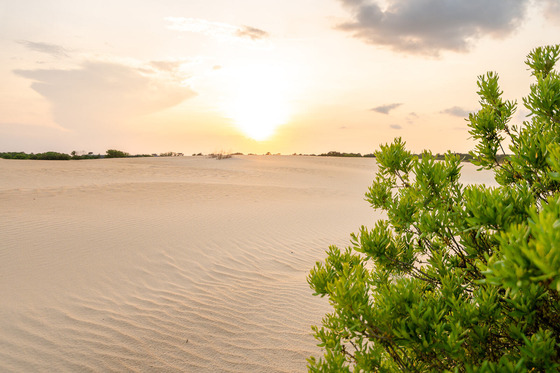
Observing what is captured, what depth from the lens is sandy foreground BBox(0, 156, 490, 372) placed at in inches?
130

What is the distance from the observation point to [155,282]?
16.3ft

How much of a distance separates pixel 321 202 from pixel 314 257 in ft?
21.9

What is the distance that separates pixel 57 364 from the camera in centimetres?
307

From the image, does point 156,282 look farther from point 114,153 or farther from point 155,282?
point 114,153

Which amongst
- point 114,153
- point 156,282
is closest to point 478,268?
point 156,282

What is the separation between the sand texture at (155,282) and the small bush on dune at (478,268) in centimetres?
212

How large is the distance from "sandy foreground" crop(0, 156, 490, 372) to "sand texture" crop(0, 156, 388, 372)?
17 millimetres

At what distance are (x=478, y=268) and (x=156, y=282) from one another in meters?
4.91

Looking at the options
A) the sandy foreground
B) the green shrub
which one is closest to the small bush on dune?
the sandy foreground

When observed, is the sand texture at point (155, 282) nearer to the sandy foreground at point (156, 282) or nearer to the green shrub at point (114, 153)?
the sandy foreground at point (156, 282)

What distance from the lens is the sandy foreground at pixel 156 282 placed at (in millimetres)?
3301

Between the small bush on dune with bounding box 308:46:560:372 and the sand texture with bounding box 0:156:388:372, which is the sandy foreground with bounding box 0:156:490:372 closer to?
the sand texture with bounding box 0:156:388:372

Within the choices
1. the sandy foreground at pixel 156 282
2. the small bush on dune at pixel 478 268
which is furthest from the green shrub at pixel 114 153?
the small bush on dune at pixel 478 268

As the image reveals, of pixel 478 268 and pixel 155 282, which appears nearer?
pixel 478 268
